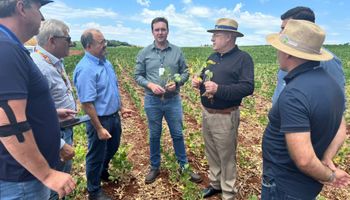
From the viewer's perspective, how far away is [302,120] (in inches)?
91.7

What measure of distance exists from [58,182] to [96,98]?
7.31 ft

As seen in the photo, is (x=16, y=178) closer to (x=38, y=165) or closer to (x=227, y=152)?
(x=38, y=165)

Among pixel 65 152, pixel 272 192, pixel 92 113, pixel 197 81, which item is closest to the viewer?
pixel 272 192

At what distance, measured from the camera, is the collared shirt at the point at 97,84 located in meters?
4.21

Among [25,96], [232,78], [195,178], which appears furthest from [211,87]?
[25,96]

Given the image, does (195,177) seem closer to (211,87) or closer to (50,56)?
(211,87)

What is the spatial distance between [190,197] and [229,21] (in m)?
2.60

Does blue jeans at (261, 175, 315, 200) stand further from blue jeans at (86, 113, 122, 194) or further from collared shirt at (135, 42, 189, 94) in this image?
collared shirt at (135, 42, 189, 94)

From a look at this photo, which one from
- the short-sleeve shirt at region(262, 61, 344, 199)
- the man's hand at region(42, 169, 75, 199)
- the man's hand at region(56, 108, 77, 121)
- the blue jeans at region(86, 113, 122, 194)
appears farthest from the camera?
the blue jeans at region(86, 113, 122, 194)

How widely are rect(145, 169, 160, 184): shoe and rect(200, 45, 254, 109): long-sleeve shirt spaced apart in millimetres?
1640

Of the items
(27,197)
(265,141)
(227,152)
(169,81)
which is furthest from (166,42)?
(27,197)

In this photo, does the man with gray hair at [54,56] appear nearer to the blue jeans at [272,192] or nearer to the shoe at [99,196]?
the shoe at [99,196]

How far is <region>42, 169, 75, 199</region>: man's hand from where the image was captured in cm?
225

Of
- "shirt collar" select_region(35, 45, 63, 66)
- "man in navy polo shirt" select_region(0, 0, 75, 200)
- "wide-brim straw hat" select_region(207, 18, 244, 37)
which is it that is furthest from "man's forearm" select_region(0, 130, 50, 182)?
"wide-brim straw hat" select_region(207, 18, 244, 37)
